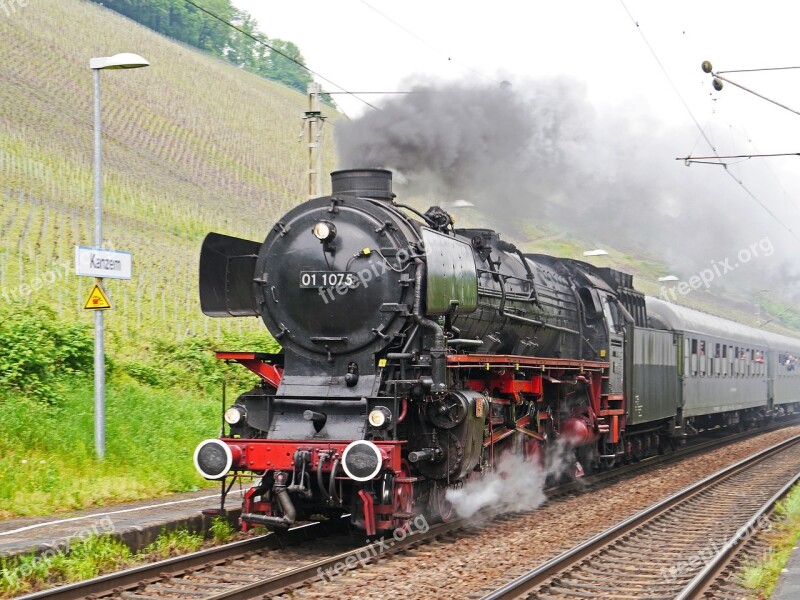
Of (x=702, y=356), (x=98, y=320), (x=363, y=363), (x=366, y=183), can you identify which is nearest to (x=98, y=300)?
(x=98, y=320)

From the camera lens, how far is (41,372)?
14.3 metres

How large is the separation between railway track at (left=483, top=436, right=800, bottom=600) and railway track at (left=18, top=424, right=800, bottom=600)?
162 cm

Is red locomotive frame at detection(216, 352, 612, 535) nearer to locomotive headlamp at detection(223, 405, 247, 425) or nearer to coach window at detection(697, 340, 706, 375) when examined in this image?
locomotive headlamp at detection(223, 405, 247, 425)

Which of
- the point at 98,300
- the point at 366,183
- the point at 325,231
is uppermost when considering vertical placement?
the point at 366,183

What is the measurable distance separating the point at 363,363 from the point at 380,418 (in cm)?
83

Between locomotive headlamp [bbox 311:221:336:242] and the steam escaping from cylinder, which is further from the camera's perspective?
the steam escaping from cylinder

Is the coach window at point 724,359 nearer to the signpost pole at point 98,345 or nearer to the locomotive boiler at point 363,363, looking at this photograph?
the locomotive boiler at point 363,363

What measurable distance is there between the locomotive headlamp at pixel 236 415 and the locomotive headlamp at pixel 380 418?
1.51 m

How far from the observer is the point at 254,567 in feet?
26.7

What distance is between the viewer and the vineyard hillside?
24.0 m

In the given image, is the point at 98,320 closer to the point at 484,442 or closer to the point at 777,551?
the point at 484,442

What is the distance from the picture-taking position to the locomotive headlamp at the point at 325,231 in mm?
9367

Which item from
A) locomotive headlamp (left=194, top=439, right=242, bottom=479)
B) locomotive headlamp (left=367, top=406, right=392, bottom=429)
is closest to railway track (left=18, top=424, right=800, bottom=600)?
locomotive headlamp (left=194, top=439, right=242, bottom=479)

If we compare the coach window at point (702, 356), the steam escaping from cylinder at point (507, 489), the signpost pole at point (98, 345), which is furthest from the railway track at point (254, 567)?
the coach window at point (702, 356)
